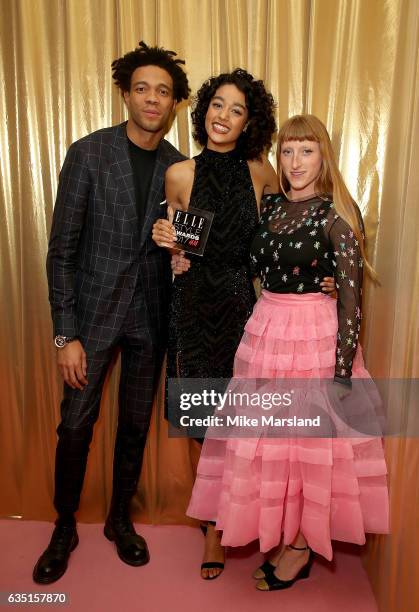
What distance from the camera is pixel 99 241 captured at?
195cm

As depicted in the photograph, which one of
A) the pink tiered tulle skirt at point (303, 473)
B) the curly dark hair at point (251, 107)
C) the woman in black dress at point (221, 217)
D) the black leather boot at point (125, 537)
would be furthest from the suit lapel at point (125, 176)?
the black leather boot at point (125, 537)

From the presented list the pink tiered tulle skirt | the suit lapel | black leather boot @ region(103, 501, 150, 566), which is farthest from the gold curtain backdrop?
the suit lapel

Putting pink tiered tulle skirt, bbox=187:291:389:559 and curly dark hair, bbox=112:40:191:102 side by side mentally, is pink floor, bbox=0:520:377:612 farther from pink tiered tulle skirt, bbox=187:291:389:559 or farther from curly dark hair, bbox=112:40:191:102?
curly dark hair, bbox=112:40:191:102

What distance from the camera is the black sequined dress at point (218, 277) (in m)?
1.94

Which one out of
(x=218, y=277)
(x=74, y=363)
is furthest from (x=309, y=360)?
(x=74, y=363)

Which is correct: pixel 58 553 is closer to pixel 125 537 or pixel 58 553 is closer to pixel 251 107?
pixel 125 537

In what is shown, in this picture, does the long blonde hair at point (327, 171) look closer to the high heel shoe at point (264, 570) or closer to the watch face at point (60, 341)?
the watch face at point (60, 341)

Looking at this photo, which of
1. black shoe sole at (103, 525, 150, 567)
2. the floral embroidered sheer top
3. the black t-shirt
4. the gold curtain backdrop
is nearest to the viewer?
the floral embroidered sheer top

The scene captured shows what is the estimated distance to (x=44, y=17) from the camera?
215 cm

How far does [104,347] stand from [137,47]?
3.86 ft

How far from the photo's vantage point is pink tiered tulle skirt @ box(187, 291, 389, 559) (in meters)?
1.75

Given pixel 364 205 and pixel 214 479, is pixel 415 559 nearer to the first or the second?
pixel 214 479

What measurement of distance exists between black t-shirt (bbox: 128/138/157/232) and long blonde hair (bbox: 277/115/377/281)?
496mm

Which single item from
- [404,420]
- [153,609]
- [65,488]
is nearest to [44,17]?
[65,488]
